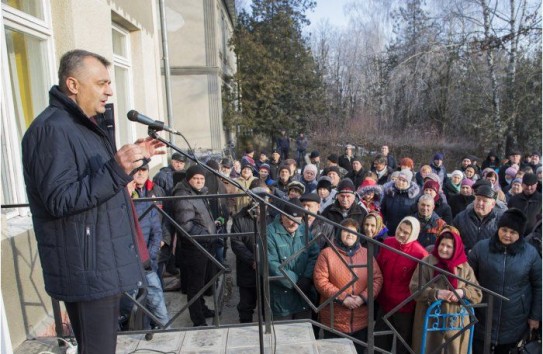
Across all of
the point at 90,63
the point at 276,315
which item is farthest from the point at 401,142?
the point at 90,63

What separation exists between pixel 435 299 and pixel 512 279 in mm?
646

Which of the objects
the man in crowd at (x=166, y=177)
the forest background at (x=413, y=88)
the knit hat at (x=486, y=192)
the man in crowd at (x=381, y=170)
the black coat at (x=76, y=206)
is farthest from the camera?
the forest background at (x=413, y=88)

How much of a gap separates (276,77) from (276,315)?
16.4 m

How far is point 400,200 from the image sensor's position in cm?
513

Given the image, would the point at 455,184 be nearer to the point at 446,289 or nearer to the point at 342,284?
the point at 446,289

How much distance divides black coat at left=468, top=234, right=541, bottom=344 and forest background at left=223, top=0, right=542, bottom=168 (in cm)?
891

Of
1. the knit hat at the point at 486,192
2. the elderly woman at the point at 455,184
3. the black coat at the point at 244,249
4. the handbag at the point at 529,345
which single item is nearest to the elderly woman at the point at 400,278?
the handbag at the point at 529,345

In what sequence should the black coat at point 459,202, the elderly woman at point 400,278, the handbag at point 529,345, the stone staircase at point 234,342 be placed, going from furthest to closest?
the black coat at point 459,202 → the elderly woman at point 400,278 → the handbag at point 529,345 → the stone staircase at point 234,342

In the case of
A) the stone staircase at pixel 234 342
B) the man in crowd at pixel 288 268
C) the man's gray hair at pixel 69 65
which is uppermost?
the man's gray hair at pixel 69 65

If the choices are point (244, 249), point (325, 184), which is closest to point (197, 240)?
point (244, 249)

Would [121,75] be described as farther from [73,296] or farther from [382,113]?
[382,113]

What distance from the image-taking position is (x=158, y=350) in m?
2.81

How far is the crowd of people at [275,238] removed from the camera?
1.61 m

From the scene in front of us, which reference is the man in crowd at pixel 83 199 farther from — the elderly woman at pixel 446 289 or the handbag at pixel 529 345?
the handbag at pixel 529 345
